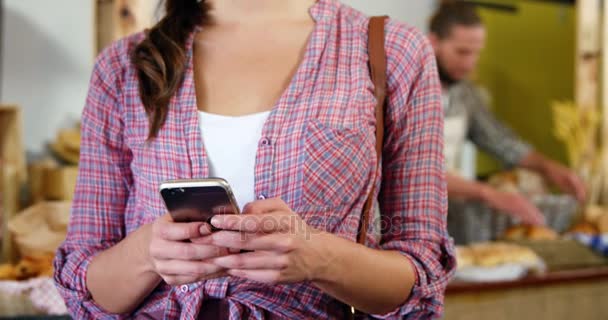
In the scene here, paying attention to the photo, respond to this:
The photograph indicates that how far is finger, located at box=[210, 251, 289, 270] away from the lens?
0.73 metres

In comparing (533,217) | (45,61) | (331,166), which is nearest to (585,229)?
(533,217)

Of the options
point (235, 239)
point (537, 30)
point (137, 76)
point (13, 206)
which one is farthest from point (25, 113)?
point (537, 30)

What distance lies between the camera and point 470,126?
300 cm

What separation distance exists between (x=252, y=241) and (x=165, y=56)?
378mm

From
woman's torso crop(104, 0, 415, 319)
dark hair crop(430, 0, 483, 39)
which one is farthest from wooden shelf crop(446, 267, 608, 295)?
woman's torso crop(104, 0, 415, 319)

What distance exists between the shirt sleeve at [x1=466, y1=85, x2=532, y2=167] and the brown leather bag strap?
210 centimetres

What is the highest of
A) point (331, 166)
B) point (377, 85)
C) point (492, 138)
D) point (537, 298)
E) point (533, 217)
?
point (377, 85)

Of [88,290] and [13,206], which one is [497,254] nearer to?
[13,206]

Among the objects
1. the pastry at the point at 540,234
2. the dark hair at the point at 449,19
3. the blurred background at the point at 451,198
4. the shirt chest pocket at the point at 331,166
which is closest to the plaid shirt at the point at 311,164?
the shirt chest pocket at the point at 331,166

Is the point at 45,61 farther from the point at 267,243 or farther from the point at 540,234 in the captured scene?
the point at 540,234

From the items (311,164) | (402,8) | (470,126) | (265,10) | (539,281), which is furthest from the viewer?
(470,126)

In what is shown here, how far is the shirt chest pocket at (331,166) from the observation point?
35.1 inches

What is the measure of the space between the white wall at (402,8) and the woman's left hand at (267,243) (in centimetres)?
62

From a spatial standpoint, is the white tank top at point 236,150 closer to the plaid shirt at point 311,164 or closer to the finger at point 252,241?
the plaid shirt at point 311,164
